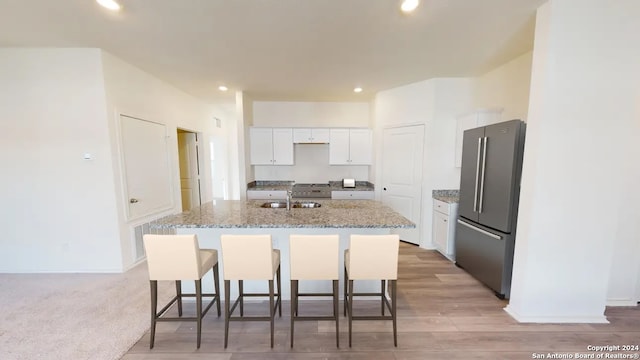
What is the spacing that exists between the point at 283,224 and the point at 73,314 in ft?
7.16

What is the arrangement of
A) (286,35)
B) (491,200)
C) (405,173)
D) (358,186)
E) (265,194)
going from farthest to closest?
(358,186) → (265,194) → (405,173) → (491,200) → (286,35)

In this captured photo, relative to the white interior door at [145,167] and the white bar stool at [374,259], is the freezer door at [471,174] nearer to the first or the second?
the white bar stool at [374,259]

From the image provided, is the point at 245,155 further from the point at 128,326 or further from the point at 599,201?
the point at 599,201

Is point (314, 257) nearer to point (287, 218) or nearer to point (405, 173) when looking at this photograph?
point (287, 218)

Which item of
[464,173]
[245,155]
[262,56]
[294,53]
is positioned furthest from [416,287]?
[245,155]

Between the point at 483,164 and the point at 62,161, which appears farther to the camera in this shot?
the point at 62,161

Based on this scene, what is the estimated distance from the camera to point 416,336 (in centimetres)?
199

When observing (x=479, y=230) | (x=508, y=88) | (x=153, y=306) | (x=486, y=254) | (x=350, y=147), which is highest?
(x=508, y=88)

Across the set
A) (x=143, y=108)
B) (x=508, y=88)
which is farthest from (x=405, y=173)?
(x=143, y=108)

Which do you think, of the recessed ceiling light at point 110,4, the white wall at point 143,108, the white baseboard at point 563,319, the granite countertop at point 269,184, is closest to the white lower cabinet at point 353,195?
the granite countertop at point 269,184

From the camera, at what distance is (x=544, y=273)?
2.09 meters

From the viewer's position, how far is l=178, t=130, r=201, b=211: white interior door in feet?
16.8

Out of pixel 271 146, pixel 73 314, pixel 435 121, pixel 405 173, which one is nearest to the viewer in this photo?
pixel 73 314

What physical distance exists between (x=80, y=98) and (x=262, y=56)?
7.24 feet
